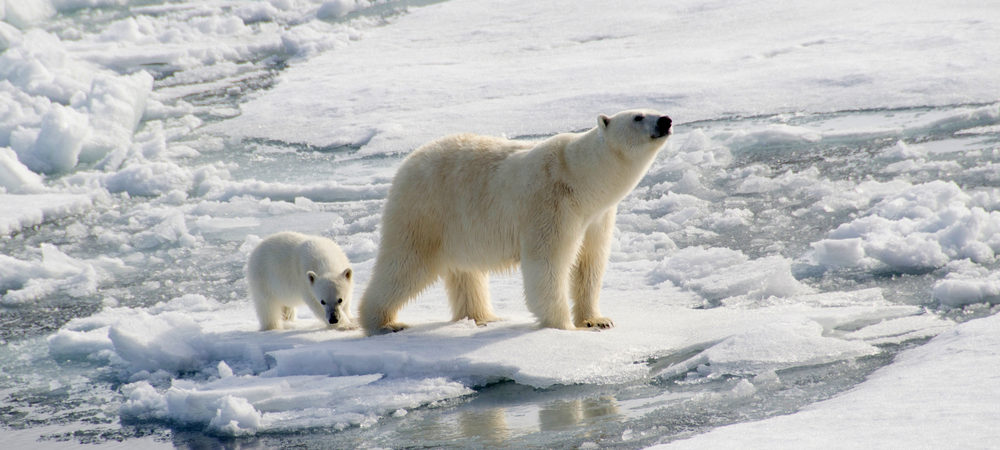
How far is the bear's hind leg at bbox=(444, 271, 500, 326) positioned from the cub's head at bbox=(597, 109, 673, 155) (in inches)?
43.6

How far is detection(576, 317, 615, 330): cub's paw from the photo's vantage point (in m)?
4.85

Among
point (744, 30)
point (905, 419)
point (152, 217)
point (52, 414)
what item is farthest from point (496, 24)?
point (905, 419)

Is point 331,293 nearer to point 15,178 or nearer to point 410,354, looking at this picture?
point 410,354

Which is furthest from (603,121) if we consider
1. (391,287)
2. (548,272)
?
(391,287)

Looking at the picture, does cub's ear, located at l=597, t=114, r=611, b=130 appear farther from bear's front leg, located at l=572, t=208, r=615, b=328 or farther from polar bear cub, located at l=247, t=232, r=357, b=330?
polar bear cub, located at l=247, t=232, r=357, b=330

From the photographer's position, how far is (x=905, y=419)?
10.0 ft

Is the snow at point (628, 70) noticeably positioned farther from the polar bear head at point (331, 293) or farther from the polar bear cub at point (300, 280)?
the polar bear head at point (331, 293)

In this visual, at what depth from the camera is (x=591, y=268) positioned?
4980mm

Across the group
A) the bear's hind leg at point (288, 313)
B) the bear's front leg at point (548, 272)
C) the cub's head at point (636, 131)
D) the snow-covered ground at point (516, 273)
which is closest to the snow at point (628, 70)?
the snow-covered ground at point (516, 273)

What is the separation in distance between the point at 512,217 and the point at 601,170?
481mm

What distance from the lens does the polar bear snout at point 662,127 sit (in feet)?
14.3

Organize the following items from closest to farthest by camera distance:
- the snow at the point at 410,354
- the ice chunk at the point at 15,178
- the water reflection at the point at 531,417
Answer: the water reflection at the point at 531,417
the snow at the point at 410,354
the ice chunk at the point at 15,178

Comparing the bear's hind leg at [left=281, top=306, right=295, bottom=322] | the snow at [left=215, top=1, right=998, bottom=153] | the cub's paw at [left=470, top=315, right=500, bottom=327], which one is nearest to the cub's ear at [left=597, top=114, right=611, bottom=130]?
the cub's paw at [left=470, top=315, right=500, bottom=327]

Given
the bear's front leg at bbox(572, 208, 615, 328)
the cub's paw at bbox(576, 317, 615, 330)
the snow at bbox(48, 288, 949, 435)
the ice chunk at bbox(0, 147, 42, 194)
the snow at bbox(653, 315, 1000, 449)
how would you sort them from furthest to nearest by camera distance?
the ice chunk at bbox(0, 147, 42, 194), the bear's front leg at bbox(572, 208, 615, 328), the cub's paw at bbox(576, 317, 615, 330), the snow at bbox(48, 288, 949, 435), the snow at bbox(653, 315, 1000, 449)
